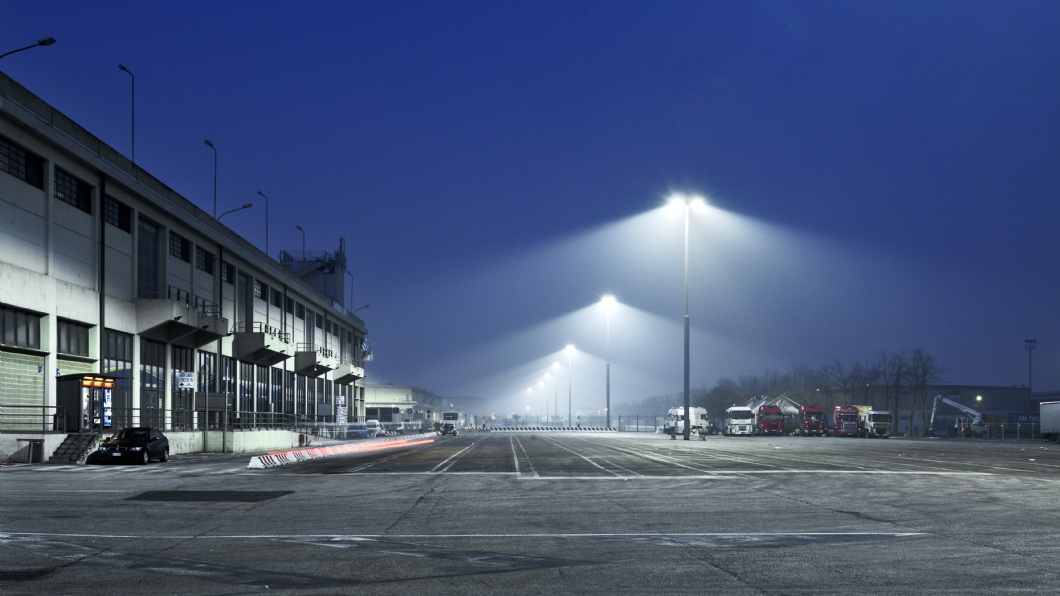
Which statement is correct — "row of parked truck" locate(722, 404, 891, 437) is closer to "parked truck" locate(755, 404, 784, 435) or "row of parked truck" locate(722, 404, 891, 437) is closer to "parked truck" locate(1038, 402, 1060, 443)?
"parked truck" locate(755, 404, 784, 435)

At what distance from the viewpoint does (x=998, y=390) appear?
15338cm

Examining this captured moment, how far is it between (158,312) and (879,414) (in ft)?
222

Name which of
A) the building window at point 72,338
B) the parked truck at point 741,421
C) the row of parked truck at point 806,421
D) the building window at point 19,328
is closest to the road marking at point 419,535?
the building window at point 19,328

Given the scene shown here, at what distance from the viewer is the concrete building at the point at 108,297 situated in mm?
36719

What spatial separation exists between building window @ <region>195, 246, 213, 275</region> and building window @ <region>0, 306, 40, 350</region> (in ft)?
66.5

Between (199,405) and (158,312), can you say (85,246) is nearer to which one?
(158,312)

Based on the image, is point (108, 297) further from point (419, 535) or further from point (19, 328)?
point (419, 535)

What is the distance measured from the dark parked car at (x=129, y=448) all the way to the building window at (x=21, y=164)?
10.2m

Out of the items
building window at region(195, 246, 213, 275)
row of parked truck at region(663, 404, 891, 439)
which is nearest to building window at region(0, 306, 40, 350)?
building window at region(195, 246, 213, 275)

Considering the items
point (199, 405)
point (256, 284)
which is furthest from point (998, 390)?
point (199, 405)

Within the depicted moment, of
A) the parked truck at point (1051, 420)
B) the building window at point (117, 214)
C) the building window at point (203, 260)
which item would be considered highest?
the building window at point (117, 214)

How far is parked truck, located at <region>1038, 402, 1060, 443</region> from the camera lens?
74.8 meters

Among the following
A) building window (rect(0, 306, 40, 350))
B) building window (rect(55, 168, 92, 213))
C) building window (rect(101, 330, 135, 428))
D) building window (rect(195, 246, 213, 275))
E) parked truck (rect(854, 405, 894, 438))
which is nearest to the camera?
building window (rect(0, 306, 40, 350))

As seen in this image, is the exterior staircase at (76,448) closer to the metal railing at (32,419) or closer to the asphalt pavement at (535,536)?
the metal railing at (32,419)
